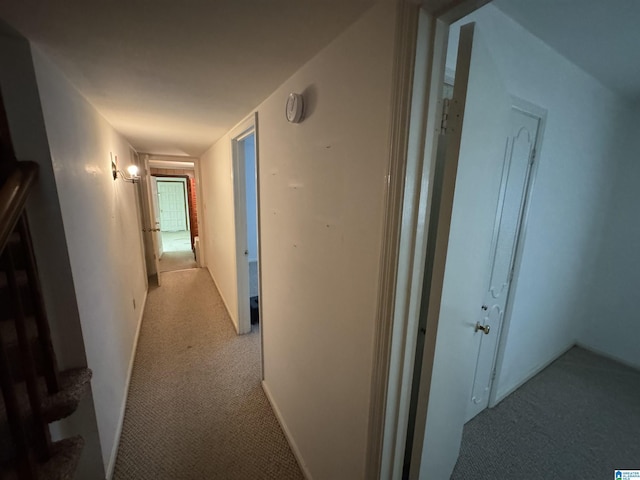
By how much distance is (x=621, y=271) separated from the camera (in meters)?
2.42

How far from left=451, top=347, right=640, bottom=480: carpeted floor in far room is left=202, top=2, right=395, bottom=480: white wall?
98 cm

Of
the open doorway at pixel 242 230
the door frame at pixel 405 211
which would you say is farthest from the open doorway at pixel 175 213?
the door frame at pixel 405 211

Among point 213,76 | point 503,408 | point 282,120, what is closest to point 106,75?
point 213,76

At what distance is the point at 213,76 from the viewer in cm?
125

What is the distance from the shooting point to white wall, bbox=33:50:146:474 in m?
1.13

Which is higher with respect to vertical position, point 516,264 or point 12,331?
point 516,264

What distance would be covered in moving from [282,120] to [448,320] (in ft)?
4.20

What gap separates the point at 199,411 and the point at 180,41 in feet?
7.29

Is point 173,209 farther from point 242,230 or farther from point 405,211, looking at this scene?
point 405,211

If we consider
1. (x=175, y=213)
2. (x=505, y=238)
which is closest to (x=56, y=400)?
(x=505, y=238)

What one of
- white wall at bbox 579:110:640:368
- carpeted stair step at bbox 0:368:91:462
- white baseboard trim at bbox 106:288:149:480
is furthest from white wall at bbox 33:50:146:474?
white wall at bbox 579:110:640:368

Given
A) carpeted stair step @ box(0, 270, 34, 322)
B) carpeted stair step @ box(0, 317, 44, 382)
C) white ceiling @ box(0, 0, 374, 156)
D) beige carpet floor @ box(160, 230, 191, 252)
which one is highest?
white ceiling @ box(0, 0, 374, 156)

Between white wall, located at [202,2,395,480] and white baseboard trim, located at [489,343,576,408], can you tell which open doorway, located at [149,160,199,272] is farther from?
white baseboard trim, located at [489,343,576,408]

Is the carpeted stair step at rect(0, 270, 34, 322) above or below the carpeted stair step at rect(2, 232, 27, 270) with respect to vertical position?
below
